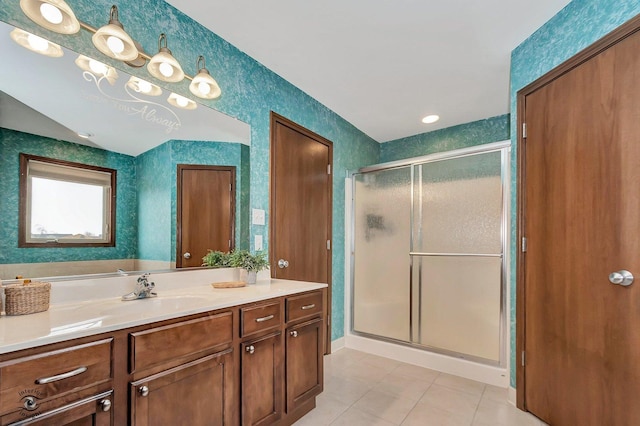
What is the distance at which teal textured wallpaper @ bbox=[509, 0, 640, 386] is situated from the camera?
1.49 m

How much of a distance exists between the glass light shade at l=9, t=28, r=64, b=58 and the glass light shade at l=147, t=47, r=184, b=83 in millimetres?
381

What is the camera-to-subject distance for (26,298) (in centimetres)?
111

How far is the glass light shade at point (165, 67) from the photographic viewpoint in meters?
1.59

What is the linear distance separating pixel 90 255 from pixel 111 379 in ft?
2.25

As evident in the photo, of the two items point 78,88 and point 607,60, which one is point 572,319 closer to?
point 607,60

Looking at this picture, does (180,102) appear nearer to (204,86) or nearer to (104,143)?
(204,86)

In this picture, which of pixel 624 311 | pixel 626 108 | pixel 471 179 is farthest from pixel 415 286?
pixel 626 108

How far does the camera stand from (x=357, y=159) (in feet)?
11.8

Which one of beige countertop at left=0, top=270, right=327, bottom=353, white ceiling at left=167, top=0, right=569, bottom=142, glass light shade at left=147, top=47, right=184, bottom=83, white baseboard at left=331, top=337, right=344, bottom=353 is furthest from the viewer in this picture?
white baseboard at left=331, top=337, right=344, bottom=353

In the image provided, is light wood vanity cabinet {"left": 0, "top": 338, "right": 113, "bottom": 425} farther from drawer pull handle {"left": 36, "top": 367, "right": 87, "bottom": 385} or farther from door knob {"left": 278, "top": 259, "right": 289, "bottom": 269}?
door knob {"left": 278, "top": 259, "right": 289, "bottom": 269}

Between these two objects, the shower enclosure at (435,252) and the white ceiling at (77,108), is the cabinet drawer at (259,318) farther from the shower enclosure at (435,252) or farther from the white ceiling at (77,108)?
the shower enclosure at (435,252)

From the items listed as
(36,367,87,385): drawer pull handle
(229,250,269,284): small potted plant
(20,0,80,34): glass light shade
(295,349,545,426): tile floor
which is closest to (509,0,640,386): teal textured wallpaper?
(295,349,545,426): tile floor

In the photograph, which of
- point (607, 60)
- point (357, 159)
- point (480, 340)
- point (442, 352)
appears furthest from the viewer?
point (357, 159)

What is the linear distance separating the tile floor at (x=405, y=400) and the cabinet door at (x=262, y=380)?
34cm
